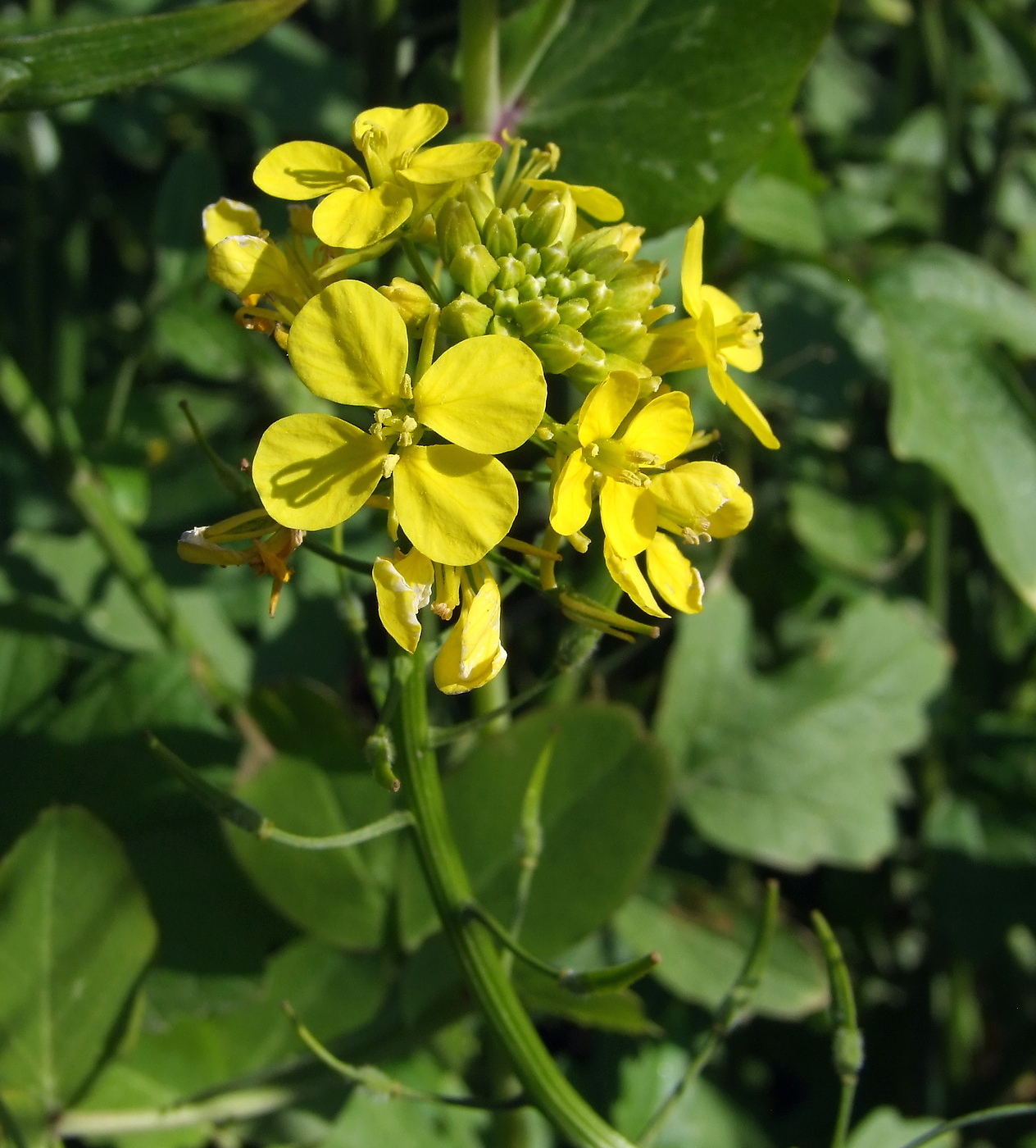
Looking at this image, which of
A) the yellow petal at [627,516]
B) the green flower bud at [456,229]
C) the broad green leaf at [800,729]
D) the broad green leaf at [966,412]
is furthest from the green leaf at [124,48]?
the broad green leaf at [800,729]

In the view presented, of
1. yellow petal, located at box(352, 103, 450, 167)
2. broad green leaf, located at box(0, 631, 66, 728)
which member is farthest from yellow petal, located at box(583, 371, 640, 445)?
broad green leaf, located at box(0, 631, 66, 728)

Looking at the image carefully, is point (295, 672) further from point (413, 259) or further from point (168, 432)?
Answer: point (413, 259)

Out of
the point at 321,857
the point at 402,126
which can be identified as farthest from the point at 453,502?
the point at 321,857

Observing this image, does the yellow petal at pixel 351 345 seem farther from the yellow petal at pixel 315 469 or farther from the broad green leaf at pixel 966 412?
the broad green leaf at pixel 966 412

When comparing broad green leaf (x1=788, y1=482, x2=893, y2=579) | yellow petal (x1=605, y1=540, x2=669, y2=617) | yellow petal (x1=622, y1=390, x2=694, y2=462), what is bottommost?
broad green leaf (x1=788, y1=482, x2=893, y2=579)

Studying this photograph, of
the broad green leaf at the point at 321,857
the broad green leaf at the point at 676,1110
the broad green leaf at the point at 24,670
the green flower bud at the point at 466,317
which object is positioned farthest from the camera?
the broad green leaf at the point at 676,1110

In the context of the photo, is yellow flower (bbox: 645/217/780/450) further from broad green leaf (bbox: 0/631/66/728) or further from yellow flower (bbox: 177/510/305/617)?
broad green leaf (bbox: 0/631/66/728)

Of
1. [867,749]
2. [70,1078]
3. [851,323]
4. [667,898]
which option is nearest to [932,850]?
[867,749]
